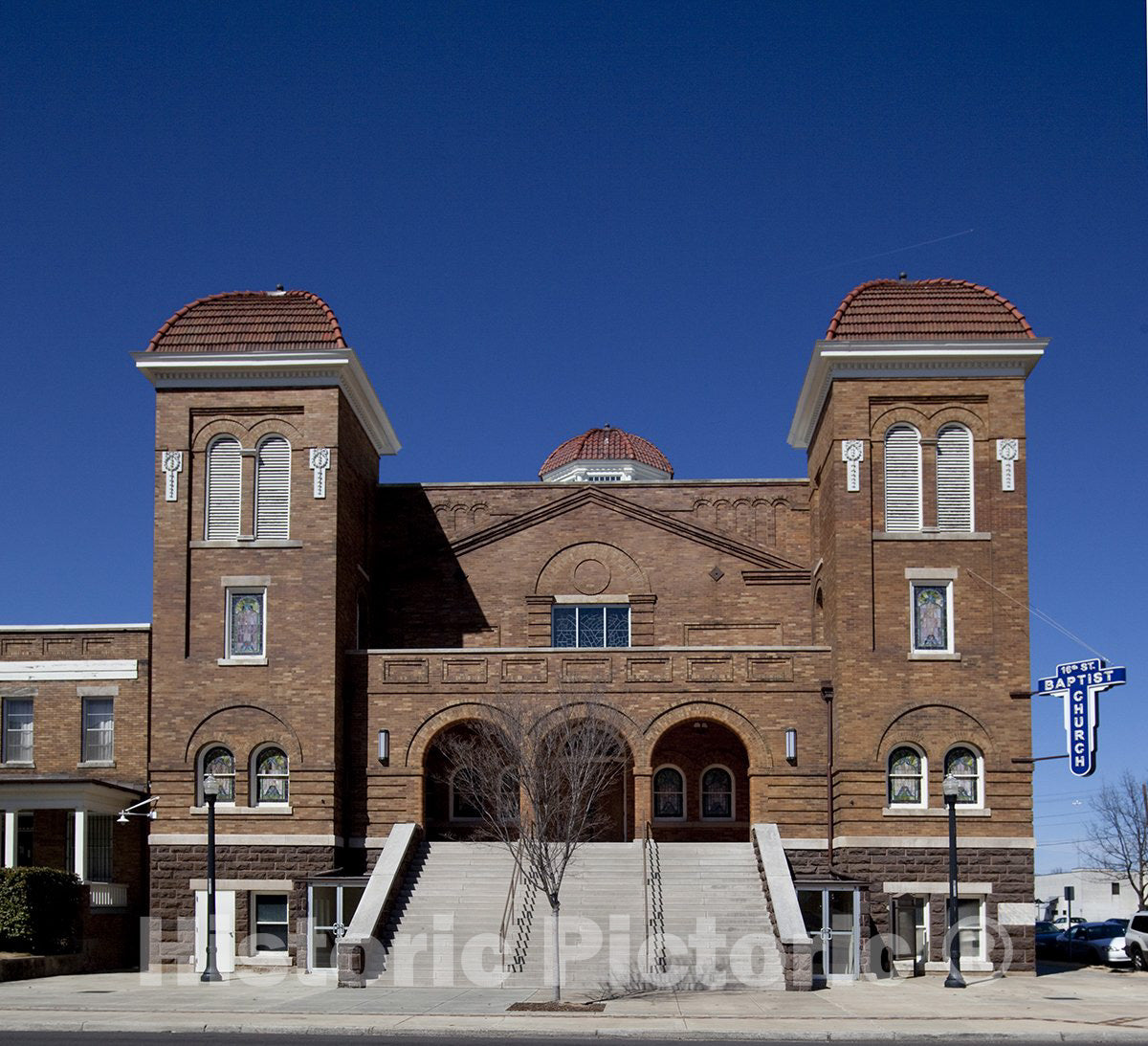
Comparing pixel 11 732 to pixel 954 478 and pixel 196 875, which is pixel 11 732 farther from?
pixel 954 478

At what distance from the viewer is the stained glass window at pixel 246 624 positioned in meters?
34.1

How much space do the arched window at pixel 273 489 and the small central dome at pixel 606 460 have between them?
37.6 feet

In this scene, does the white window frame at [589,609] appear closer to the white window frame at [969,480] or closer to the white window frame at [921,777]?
the white window frame at [921,777]

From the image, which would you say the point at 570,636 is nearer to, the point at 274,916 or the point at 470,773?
the point at 470,773

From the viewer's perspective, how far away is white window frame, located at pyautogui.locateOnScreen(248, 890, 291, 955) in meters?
32.8

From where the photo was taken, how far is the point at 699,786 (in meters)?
37.2

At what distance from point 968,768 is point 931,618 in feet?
10.3

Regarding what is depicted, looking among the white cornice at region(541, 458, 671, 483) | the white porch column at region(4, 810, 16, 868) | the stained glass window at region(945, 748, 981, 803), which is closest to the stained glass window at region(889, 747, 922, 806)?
the stained glass window at region(945, 748, 981, 803)

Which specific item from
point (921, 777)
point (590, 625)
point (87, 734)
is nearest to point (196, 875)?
point (87, 734)

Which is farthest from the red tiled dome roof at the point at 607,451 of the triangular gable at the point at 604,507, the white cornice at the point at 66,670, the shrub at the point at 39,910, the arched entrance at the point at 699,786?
the shrub at the point at 39,910

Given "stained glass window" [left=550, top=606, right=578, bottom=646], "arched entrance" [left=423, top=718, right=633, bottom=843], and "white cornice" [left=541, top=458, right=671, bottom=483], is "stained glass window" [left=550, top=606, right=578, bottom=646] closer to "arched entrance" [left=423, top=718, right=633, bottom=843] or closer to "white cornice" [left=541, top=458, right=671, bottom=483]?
"arched entrance" [left=423, top=718, right=633, bottom=843]

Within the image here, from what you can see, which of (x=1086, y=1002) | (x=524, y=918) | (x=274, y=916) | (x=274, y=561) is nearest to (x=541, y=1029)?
(x=524, y=918)

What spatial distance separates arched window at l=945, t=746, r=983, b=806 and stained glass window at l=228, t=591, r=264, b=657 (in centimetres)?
1438

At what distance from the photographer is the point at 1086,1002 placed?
26.5 meters
